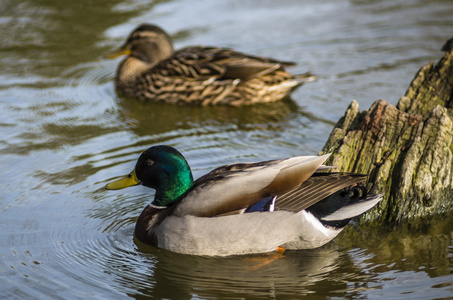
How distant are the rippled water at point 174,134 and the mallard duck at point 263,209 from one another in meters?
0.14

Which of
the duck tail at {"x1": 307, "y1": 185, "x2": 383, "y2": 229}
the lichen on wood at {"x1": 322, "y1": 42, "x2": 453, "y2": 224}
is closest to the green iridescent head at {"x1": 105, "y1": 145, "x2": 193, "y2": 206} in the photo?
the duck tail at {"x1": 307, "y1": 185, "x2": 383, "y2": 229}

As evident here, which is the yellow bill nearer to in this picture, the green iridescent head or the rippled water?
the green iridescent head

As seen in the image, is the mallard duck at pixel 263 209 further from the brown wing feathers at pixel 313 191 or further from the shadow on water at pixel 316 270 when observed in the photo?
the shadow on water at pixel 316 270

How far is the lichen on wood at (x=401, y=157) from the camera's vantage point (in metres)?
5.79

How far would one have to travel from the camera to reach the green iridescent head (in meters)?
5.65

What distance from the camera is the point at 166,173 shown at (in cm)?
565

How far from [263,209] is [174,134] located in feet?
10.0

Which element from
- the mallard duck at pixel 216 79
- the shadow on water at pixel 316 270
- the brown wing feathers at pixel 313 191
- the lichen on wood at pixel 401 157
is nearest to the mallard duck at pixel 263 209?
the brown wing feathers at pixel 313 191

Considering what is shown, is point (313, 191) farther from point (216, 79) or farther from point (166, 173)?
point (216, 79)

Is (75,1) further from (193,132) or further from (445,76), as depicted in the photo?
(445,76)

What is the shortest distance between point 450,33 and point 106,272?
785cm

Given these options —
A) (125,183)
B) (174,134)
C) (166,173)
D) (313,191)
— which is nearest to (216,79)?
(174,134)

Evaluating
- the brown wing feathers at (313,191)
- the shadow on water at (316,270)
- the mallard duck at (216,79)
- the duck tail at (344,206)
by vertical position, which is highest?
the mallard duck at (216,79)

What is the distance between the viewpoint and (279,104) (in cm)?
925
